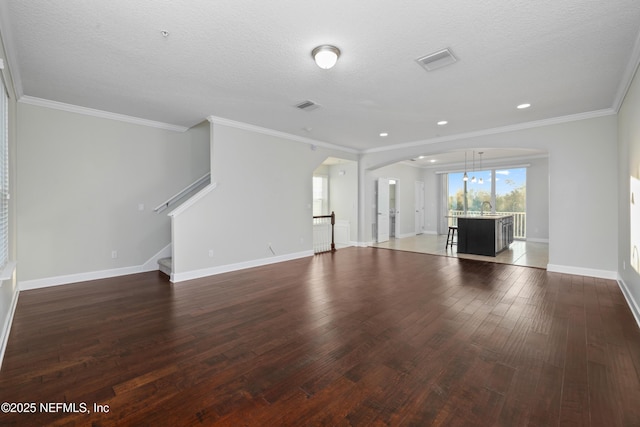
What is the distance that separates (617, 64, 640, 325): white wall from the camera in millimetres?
3150

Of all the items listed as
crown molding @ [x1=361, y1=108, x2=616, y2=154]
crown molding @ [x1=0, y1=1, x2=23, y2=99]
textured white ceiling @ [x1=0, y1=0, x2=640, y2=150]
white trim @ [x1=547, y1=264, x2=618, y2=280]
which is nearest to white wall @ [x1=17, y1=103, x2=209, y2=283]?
textured white ceiling @ [x1=0, y1=0, x2=640, y2=150]

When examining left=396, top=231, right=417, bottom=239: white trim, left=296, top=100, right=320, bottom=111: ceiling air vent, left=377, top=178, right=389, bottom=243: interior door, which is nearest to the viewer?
left=296, top=100, right=320, bottom=111: ceiling air vent

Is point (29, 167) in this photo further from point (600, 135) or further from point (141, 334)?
point (600, 135)

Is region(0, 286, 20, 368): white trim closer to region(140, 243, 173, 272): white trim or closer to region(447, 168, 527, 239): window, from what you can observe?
region(140, 243, 173, 272): white trim

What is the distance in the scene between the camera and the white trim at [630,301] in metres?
3.03

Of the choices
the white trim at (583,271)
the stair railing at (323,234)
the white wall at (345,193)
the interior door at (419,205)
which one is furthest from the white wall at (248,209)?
the interior door at (419,205)

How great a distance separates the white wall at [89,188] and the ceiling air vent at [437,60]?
419 centimetres

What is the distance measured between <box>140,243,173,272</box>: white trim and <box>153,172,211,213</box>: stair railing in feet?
2.44

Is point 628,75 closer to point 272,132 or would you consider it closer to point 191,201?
point 272,132

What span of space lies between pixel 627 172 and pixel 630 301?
5.31 ft

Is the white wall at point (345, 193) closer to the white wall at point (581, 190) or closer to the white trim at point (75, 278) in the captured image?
the white wall at point (581, 190)

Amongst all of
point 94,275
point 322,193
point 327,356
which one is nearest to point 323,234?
point 322,193

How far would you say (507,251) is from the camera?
754 centimetres

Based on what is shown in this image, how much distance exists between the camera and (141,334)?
2.75 m
